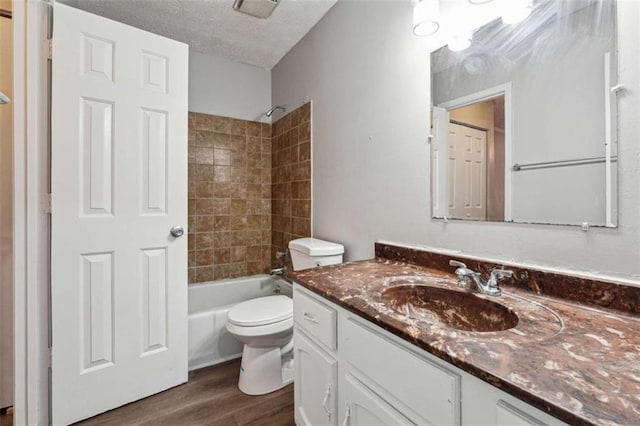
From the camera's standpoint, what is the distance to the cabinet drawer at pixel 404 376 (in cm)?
61

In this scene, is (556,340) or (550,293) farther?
(550,293)

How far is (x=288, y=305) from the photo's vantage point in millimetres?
1857

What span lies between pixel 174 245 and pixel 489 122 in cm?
170

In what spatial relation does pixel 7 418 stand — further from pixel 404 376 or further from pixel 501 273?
pixel 501 273

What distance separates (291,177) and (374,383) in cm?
187

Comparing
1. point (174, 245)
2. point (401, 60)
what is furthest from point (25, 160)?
point (401, 60)

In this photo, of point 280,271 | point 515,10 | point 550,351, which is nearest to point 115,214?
point 280,271

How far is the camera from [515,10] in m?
0.98

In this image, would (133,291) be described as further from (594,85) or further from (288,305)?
(594,85)

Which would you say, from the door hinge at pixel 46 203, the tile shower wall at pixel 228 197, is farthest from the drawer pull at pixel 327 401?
the tile shower wall at pixel 228 197

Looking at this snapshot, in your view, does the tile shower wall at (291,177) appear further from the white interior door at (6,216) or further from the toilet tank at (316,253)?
the white interior door at (6,216)

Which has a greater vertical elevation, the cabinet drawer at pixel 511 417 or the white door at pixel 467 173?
the white door at pixel 467 173

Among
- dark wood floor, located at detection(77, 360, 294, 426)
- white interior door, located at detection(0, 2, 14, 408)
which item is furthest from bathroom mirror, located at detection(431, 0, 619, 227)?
white interior door, located at detection(0, 2, 14, 408)

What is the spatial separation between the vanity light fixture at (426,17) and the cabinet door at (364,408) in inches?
53.2
